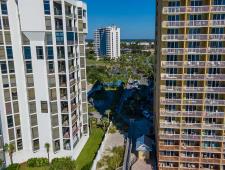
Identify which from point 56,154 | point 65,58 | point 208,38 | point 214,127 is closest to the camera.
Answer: point 208,38

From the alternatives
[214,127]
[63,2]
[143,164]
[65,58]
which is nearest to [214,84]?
[214,127]

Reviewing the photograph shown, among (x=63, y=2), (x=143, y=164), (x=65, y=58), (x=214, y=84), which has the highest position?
(x=63, y=2)

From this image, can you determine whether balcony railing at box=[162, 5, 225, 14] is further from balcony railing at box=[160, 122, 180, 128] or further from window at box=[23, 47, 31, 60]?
window at box=[23, 47, 31, 60]

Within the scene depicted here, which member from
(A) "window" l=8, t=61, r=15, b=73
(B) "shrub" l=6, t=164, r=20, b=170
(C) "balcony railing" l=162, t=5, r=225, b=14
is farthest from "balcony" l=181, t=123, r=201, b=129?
(A) "window" l=8, t=61, r=15, b=73

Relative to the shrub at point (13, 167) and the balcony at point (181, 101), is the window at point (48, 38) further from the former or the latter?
the shrub at point (13, 167)

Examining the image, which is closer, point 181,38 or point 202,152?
point 181,38

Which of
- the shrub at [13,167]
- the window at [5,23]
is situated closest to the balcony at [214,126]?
the shrub at [13,167]

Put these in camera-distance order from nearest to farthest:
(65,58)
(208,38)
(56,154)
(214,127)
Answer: (208,38)
(214,127)
(65,58)
(56,154)

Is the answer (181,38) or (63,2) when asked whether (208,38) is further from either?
(63,2)
